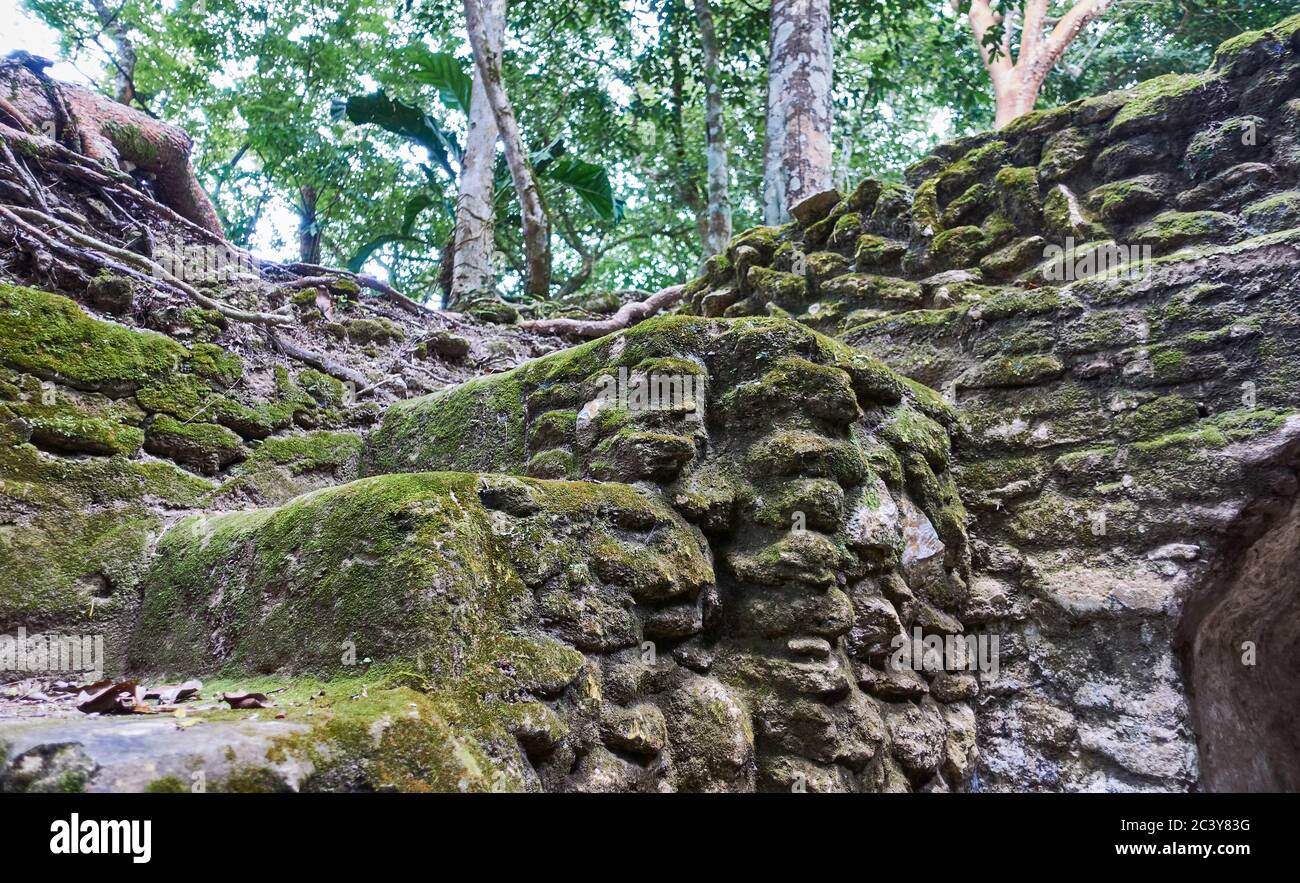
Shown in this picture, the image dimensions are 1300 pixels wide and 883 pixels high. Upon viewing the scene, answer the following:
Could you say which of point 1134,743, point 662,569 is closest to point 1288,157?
point 1134,743

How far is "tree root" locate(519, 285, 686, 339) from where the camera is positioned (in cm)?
721

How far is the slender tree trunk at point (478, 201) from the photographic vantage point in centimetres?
861

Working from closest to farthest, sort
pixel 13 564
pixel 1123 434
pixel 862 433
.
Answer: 1. pixel 13 564
2. pixel 862 433
3. pixel 1123 434

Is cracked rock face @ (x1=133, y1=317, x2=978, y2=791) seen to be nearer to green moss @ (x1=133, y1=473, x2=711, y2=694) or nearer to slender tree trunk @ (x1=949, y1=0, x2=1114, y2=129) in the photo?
green moss @ (x1=133, y1=473, x2=711, y2=694)

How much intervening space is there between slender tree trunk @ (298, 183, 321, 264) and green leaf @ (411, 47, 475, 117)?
180 inches

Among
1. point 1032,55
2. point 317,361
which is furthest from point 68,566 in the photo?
point 1032,55

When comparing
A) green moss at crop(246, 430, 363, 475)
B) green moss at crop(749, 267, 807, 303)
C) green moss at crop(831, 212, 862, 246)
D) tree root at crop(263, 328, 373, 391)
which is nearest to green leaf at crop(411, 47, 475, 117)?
tree root at crop(263, 328, 373, 391)

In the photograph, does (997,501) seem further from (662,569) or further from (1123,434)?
(662,569)

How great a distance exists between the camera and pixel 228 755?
4.72 ft

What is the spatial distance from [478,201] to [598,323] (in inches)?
112

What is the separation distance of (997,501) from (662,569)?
174 cm

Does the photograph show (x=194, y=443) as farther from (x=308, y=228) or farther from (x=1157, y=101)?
(x=308, y=228)

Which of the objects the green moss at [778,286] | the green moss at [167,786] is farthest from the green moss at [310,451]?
the green moss at [167,786]

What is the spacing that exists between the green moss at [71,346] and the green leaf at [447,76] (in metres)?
8.22
